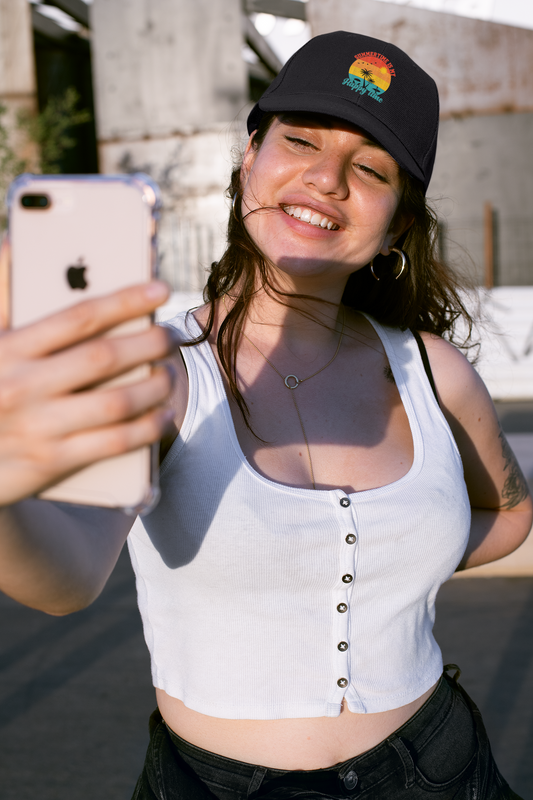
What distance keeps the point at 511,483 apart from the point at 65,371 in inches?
59.3

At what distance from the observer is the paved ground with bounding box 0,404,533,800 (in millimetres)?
2742

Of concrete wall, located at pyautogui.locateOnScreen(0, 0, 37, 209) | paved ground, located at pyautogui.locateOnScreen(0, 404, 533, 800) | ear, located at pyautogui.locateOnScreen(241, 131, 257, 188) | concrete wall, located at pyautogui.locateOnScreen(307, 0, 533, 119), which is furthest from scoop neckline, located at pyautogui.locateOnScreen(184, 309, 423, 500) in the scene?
concrete wall, located at pyautogui.locateOnScreen(0, 0, 37, 209)

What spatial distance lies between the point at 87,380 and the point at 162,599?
0.79m

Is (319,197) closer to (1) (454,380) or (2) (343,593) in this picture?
(1) (454,380)

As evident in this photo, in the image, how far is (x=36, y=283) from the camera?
0.75 meters

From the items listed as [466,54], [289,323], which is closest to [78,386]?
[289,323]

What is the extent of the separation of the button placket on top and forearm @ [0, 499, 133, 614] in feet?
1.27

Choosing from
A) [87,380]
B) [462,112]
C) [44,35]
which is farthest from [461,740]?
[44,35]

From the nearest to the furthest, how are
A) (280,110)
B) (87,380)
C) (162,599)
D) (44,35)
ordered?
(87,380) → (162,599) → (280,110) → (44,35)

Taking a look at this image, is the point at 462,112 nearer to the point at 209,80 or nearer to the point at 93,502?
the point at 209,80

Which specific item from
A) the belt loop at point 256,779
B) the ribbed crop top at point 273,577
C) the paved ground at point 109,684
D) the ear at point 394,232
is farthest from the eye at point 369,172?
the paved ground at point 109,684

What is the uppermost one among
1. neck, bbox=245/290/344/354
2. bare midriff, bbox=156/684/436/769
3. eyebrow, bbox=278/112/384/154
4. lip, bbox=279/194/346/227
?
eyebrow, bbox=278/112/384/154

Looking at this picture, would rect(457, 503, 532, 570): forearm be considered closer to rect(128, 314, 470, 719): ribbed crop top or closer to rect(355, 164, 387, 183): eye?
rect(128, 314, 470, 719): ribbed crop top

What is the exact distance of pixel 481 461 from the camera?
1.78m
